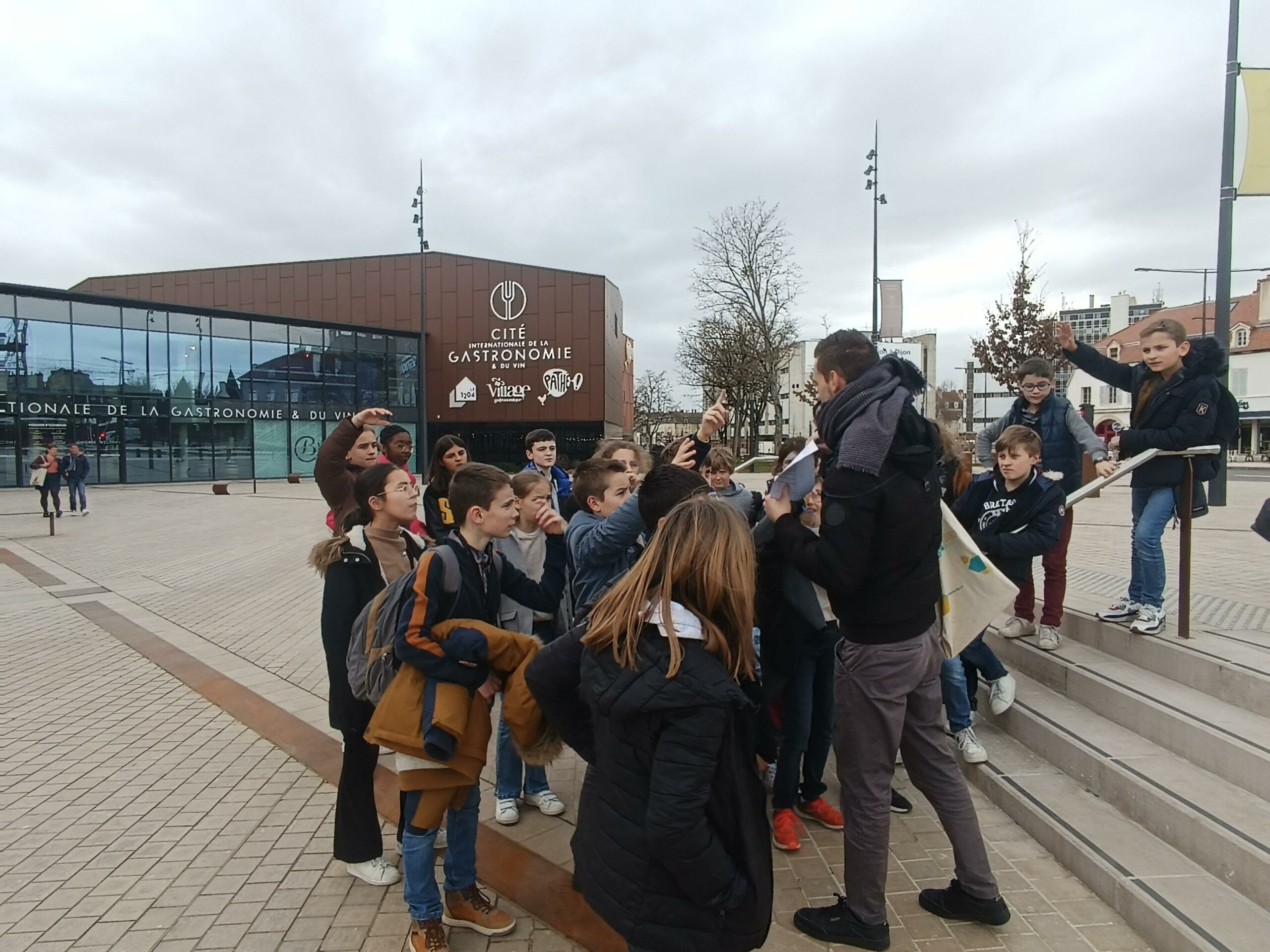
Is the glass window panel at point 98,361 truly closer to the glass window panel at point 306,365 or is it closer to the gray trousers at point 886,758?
the glass window panel at point 306,365

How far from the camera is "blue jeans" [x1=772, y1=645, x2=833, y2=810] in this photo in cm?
331

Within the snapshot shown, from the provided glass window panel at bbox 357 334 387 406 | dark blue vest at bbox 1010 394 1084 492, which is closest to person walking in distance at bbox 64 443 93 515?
glass window panel at bbox 357 334 387 406

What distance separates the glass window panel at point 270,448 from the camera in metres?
34.5

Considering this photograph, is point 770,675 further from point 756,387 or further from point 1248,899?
point 756,387

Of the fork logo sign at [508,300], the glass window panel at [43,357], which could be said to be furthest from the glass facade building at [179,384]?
the fork logo sign at [508,300]

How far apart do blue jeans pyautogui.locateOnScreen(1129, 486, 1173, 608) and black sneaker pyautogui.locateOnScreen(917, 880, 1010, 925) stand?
222 cm

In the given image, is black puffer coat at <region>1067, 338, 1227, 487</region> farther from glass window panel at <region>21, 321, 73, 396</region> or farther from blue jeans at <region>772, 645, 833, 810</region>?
glass window panel at <region>21, 321, 73, 396</region>

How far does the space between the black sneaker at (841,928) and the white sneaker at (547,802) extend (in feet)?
4.36

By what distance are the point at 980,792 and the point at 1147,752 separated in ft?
2.42

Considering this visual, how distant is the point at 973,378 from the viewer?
101 feet

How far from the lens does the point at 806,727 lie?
11.0 feet

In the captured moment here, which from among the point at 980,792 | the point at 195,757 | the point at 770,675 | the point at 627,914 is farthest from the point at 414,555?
the point at 980,792

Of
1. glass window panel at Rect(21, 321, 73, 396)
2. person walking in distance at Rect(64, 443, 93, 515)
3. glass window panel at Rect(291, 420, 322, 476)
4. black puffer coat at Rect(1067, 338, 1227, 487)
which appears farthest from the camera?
glass window panel at Rect(291, 420, 322, 476)

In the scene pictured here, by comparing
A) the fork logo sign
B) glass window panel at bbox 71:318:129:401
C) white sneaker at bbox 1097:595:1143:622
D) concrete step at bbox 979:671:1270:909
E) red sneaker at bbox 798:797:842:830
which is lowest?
red sneaker at bbox 798:797:842:830
